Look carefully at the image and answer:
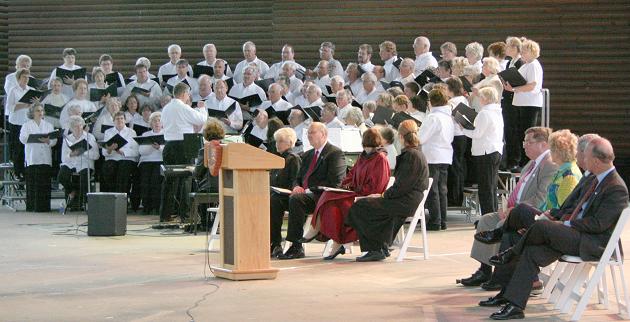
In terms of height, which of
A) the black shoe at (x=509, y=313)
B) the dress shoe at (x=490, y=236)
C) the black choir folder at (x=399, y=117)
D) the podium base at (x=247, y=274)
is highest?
the black choir folder at (x=399, y=117)

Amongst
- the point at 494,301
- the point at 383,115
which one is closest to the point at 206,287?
the point at 494,301

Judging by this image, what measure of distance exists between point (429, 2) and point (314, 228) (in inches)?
314

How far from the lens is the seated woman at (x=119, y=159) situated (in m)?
16.2

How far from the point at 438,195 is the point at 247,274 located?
4.62 m


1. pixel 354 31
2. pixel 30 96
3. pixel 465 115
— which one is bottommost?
pixel 465 115

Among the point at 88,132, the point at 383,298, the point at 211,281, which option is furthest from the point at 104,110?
the point at 383,298

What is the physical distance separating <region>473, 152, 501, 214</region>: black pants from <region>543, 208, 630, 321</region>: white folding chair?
15.5 ft

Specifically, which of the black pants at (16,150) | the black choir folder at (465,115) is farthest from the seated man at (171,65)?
the black choir folder at (465,115)

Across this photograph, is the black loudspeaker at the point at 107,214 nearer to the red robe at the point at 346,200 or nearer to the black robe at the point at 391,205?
the red robe at the point at 346,200

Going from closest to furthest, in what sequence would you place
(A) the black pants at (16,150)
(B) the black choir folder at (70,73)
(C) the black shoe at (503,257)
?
(C) the black shoe at (503,257)
(A) the black pants at (16,150)
(B) the black choir folder at (70,73)

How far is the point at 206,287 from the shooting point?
9062mm

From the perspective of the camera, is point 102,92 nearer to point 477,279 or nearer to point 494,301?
point 477,279

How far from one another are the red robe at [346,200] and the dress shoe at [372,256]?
25cm

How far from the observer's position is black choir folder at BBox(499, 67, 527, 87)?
1352 centimetres
